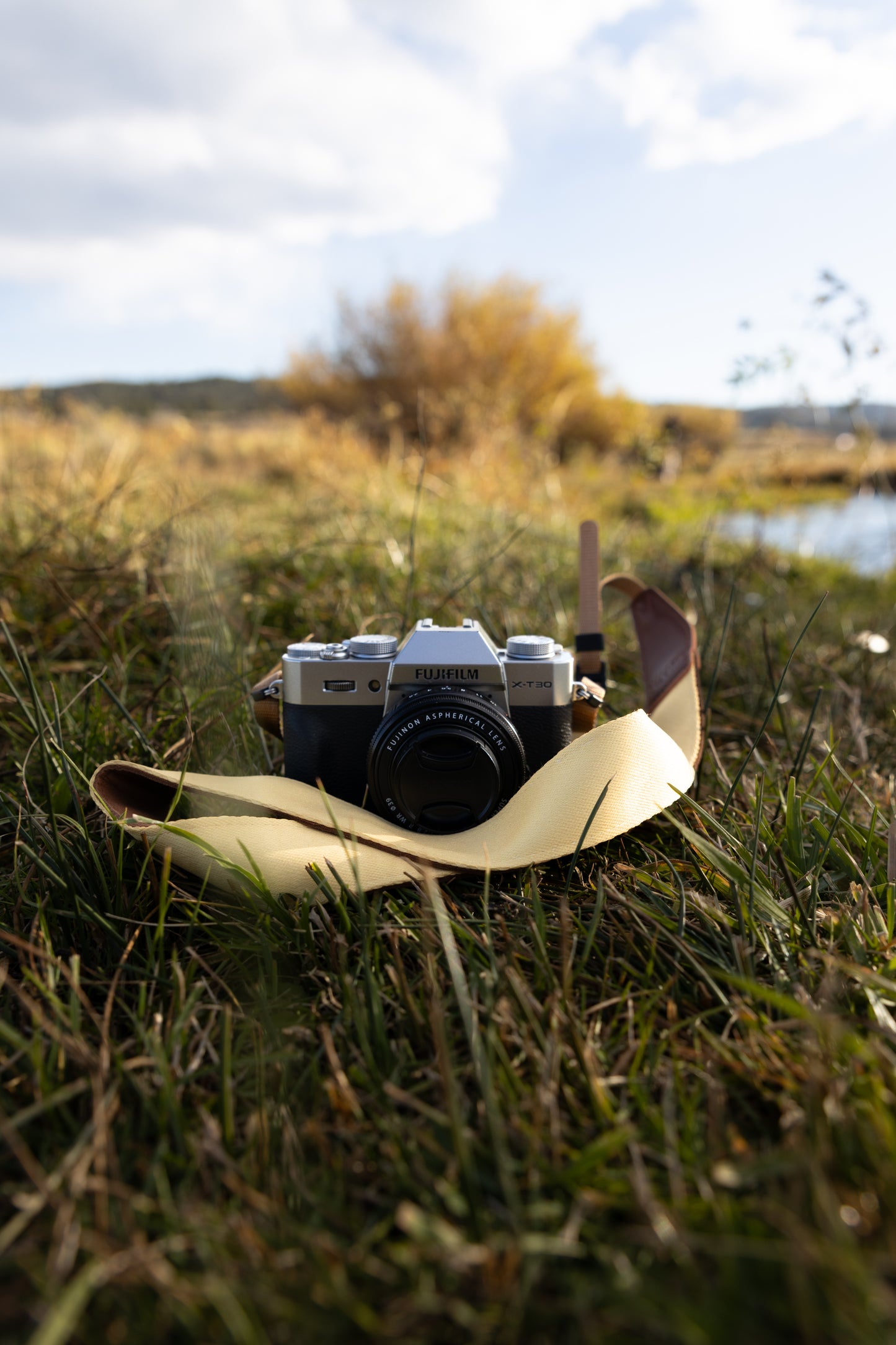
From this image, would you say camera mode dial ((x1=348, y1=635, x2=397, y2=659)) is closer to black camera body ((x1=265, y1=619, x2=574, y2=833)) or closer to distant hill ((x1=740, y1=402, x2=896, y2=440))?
black camera body ((x1=265, y1=619, x2=574, y2=833))

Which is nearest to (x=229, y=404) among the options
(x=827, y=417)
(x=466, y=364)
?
(x=466, y=364)

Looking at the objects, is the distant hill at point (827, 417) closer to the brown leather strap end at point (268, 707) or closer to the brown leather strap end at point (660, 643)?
the brown leather strap end at point (660, 643)

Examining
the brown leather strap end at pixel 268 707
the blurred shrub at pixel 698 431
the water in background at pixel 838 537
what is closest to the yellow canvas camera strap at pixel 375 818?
the brown leather strap end at pixel 268 707

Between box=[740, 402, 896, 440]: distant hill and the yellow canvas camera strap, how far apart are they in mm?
1721

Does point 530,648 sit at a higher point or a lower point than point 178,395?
lower

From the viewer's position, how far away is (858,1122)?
73cm

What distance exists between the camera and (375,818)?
1.45 metres

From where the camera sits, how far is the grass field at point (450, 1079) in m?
0.65

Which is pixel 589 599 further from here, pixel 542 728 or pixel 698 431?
pixel 698 431

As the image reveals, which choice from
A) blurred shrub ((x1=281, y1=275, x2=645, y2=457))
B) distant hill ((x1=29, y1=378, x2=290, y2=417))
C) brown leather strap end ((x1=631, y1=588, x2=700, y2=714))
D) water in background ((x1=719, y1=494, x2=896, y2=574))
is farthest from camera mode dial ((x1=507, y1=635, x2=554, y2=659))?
distant hill ((x1=29, y1=378, x2=290, y2=417))

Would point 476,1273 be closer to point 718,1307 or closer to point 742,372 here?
point 718,1307

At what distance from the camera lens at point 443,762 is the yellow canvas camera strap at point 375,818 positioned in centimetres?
3

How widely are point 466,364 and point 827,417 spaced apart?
7.69m

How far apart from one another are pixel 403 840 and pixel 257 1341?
71cm
